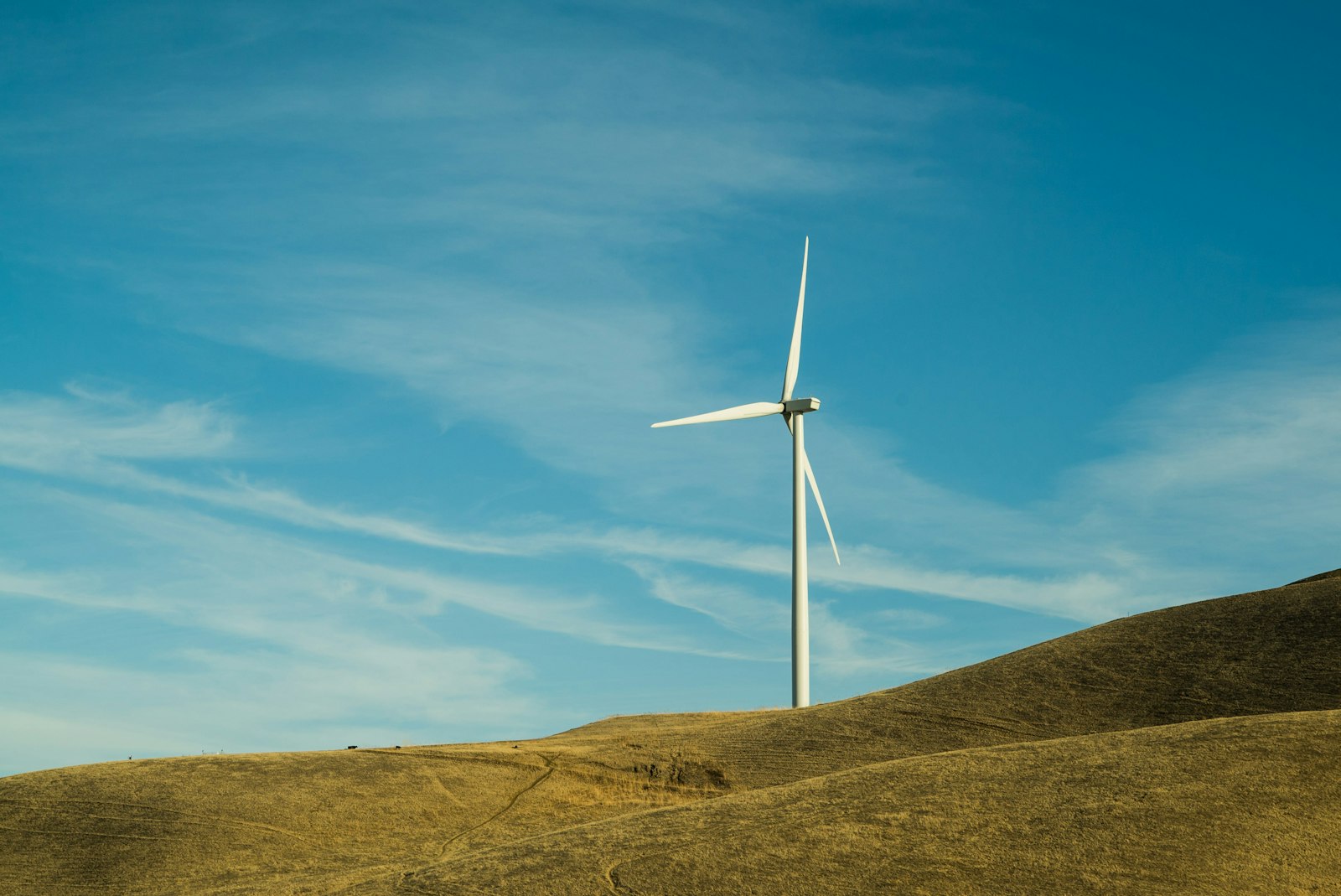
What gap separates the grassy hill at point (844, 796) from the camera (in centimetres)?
2272

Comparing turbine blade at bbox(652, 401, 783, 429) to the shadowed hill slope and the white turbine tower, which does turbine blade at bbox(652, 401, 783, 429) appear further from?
the shadowed hill slope

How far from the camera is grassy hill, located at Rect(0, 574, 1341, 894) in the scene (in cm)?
2272

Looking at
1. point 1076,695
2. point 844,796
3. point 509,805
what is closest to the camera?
point 844,796

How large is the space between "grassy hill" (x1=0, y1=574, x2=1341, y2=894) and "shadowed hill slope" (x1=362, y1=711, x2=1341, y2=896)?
6 cm

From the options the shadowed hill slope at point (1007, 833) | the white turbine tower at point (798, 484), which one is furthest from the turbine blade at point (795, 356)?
the shadowed hill slope at point (1007, 833)

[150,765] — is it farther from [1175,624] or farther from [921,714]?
[1175,624]

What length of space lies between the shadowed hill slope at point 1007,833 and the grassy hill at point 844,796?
0.06 m

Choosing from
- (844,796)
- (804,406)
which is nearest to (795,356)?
(804,406)

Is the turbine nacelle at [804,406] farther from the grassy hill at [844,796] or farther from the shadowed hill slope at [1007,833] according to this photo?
the shadowed hill slope at [1007,833]

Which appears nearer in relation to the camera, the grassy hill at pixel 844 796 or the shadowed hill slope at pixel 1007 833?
the shadowed hill slope at pixel 1007 833

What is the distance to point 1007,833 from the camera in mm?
23484

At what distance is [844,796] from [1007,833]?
165 inches

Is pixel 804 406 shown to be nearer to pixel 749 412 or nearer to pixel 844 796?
pixel 749 412

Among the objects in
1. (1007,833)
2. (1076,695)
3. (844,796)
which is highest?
(1076,695)
